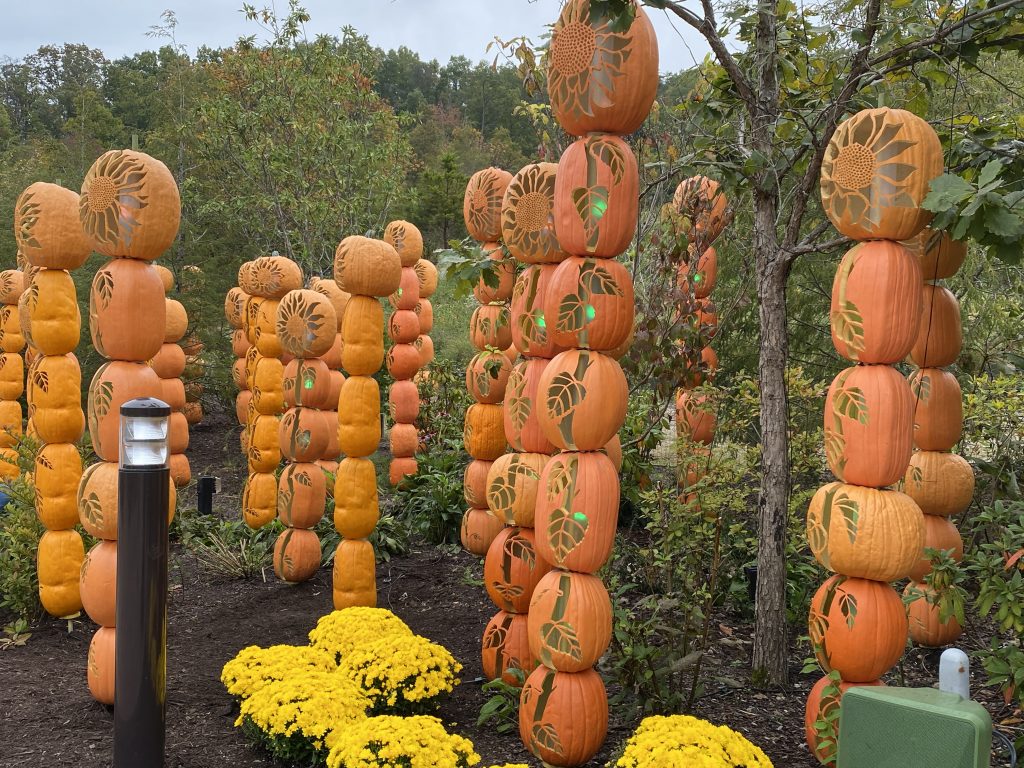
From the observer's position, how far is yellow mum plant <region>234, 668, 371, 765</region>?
3.59 m

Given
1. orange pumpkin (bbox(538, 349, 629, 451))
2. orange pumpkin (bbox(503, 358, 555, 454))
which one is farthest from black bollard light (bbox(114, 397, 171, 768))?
orange pumpkin (bbox(503, 358, 555, 454))

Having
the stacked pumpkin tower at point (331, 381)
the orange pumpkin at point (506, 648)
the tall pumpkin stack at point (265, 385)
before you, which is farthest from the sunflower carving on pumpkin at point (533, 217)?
the tall pumpkin stack at point (265, 385)

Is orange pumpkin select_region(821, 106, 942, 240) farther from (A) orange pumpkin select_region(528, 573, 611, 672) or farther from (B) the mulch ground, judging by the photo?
(B) the mulch ground

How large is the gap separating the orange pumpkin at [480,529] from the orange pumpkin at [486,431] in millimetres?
395

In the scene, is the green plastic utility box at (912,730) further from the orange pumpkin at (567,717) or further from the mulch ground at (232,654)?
the mulch ground at (232,654)

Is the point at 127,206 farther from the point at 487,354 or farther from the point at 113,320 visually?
the point at 487,354

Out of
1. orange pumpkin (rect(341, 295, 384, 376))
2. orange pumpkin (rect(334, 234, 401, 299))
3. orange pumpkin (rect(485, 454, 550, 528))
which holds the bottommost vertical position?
orange pumpkin (rect(485, 454, 550, 528))

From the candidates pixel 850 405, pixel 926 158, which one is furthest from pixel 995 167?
pixel 850 405

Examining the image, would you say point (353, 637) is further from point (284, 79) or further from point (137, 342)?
point (284, 79)

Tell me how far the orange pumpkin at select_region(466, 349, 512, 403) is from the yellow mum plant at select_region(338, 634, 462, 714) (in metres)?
1.57

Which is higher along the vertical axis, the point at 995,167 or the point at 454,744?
the point at 995,167

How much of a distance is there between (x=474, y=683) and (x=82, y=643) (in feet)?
7.95

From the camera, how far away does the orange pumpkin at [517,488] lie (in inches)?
167

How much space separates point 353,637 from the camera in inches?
170
